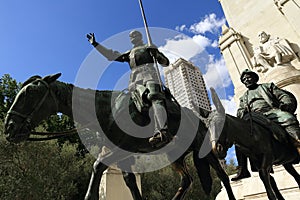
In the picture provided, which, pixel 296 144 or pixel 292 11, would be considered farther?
pixel 292 11

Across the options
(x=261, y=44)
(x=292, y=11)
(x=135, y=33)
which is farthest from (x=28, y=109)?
(x=292, y=11)

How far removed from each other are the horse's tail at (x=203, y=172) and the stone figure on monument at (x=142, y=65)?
4.26 feet

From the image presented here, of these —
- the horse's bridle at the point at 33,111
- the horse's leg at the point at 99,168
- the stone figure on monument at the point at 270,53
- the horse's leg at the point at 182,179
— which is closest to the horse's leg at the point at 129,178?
the horse's leg at the point at 99,168

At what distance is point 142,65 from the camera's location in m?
4.93

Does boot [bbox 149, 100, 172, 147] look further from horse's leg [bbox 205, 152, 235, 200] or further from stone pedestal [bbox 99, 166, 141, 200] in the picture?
stone pedestal [bbox 99, 166, 141, 200]

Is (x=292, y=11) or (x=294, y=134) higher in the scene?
(x=292, y=11)

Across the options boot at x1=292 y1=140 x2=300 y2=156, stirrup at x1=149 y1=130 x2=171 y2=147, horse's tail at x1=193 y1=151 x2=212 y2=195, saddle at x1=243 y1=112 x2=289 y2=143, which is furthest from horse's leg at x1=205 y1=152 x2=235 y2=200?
boot at x1=292 y1=140 x2=300 y2=156

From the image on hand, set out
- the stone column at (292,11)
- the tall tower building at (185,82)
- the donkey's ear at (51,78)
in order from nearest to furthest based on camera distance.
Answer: the donkey's ear at (51,78), the stone column at (292,11), the tall tower building at (185,82)

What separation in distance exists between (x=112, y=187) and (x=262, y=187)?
493 cm

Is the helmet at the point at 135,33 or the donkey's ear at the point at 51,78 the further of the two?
the helmet at the point at 135,33

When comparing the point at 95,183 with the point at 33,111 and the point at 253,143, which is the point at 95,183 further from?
the point at 253,143

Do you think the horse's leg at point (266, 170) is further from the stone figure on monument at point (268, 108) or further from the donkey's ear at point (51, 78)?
the donkey's ear at point (51, 78)


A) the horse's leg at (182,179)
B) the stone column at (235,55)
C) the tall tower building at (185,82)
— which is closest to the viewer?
the horse's leg at (182,179)

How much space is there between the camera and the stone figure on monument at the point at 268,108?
5176 mm
